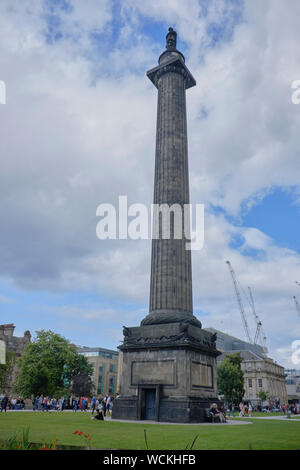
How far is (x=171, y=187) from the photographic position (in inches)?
1457

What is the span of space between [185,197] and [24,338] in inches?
3020

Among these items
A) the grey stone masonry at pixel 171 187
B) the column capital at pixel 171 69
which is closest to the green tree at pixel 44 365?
the grey stone masonry at pixel 171 187

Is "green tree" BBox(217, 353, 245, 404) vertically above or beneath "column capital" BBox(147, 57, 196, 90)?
beneath

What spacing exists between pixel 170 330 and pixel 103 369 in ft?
355

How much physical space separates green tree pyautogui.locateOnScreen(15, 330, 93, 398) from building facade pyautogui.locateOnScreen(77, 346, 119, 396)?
2567 inches

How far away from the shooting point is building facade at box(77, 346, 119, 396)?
126500 millimetres

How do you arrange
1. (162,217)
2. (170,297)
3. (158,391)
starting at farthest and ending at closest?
(162,217) → (170,297) → (158,391)

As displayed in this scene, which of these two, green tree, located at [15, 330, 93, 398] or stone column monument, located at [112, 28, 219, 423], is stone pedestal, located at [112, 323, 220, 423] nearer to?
stone column monument, located at [112, 28, 219, 423]

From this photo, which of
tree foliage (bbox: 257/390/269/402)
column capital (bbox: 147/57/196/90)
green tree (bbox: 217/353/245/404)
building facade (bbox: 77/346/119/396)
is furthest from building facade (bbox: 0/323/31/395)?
column capital (bbox: 147/57/196/90)

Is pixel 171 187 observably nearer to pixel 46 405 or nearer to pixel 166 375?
pixel 166 375

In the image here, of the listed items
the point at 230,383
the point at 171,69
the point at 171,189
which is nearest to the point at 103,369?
the point at 230,383
